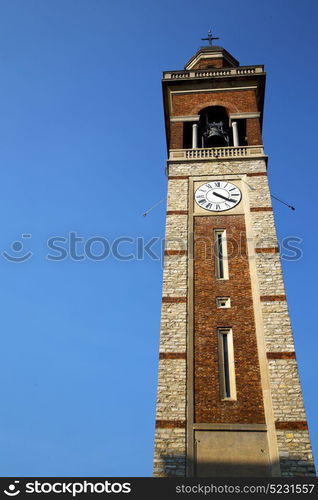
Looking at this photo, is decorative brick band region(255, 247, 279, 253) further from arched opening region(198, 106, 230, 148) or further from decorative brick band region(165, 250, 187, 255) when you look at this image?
arched opening region(198, 106, 230, 148)

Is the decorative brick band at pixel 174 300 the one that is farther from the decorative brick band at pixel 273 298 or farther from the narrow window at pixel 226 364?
the decorative brick band at pixel 273 298

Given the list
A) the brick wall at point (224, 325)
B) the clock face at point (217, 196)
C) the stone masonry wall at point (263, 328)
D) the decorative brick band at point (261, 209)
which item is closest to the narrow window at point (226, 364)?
the brick wall at point (224, 325)

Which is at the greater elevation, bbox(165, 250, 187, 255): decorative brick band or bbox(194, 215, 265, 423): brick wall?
bbox(165, 250, 187, 255): decorative brick band

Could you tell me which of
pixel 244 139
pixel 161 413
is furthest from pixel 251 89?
pixel 161 413

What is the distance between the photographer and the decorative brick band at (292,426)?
15.9 m

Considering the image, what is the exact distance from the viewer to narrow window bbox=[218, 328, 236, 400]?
56.6 feet

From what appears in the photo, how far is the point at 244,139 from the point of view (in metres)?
28.1

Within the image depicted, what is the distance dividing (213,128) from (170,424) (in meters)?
16.5

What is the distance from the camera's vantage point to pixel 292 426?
627 inches

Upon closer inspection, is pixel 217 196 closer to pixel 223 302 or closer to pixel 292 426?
pixel 223 302

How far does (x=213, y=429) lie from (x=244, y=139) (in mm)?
16747

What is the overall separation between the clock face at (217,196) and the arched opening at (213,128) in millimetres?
4175

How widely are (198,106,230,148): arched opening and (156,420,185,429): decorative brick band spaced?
15721 millimetres

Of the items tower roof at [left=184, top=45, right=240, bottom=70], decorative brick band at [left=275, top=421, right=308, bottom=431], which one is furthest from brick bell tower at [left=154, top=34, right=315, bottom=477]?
tower roof at [left=184, top=45, right=240, bottom=70]
